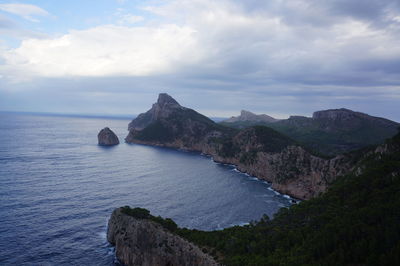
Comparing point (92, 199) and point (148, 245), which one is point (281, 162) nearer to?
point (92, 199)

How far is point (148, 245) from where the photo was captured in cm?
5941

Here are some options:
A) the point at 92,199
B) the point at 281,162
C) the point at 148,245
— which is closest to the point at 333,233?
the point at 148,245

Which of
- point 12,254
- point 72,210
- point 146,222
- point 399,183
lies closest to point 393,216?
point 399,183

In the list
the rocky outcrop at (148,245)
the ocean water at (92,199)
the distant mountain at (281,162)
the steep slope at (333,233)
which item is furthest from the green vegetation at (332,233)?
the distant mountain at (281,162)

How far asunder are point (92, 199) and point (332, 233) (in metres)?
71.2

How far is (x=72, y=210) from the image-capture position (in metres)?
81.4

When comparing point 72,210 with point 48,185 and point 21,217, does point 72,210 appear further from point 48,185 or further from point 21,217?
point 48,185

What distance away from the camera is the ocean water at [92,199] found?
6272 centimetres

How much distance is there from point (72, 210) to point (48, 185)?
89.7ft

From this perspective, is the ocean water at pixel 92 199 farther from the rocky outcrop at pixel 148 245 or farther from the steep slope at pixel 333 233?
the steep slope at pixel 333 233

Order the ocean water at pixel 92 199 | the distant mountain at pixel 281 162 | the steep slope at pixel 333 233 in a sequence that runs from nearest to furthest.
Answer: the steep slope at pixel 333 233
the ocean water at pixel 92 199
the distant mountain at pixel 281 162

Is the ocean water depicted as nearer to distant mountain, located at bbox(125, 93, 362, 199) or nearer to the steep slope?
distant mountain, located at bbox(125, 93, 362, 199)

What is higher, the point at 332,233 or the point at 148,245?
the point at 332,233

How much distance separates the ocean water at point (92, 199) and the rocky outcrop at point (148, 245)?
3.41 metres
